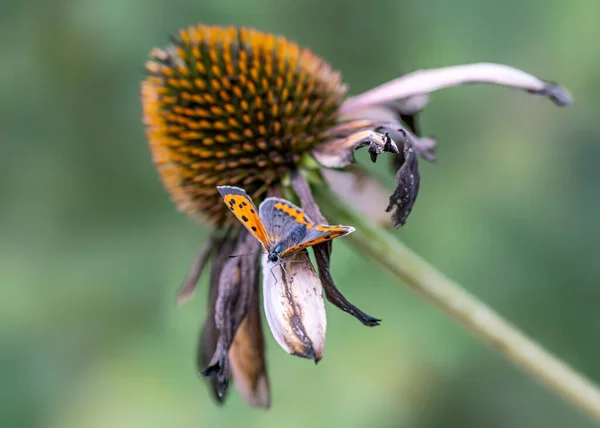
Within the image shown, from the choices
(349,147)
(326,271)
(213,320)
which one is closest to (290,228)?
(326,271)

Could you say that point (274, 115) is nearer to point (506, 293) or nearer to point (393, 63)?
point (506, 293)

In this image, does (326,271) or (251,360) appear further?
(251,360)

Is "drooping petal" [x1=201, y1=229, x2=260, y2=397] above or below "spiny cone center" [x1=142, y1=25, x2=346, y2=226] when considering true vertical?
below

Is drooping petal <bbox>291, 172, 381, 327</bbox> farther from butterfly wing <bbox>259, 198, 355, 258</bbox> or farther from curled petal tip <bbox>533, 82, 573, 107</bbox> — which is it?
curled petal tip <bbox>533, 82, 573, 107</bbox>

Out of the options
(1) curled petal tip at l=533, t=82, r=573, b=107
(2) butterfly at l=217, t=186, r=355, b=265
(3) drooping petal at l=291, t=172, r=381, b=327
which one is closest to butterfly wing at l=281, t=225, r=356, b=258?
(2) butterfly at l=217, t=186, r=355, b=265

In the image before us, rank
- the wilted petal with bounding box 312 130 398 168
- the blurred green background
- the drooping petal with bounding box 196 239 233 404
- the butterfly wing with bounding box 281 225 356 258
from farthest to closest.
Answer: the blurred green background, the drooping petal with bounding box 196 239 233 404, the wilted petal with bounding box 312 130 398 168, the butterfly wing with bounding box 281 225 356 258

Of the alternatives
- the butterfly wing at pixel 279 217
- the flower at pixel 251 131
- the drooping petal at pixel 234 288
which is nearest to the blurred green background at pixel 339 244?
the flower at pixel 251 131

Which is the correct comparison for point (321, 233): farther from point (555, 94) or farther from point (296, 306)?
point (555, 94)
